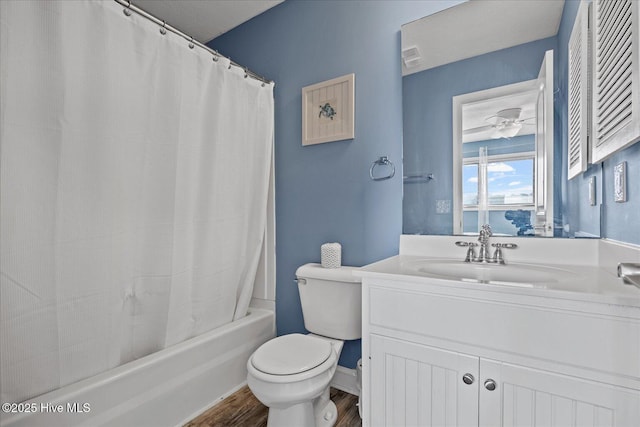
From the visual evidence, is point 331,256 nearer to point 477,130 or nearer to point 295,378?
point 295,378

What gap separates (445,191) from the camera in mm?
1545

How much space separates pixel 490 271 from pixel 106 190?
157cm

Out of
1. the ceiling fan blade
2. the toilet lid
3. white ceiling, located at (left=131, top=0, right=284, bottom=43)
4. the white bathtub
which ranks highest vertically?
white ceiling, located at (left=131, top=0, right=284, bottom=43)

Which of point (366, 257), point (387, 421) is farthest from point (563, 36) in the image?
point (387, 421)

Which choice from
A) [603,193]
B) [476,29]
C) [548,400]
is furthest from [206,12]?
[548,400]

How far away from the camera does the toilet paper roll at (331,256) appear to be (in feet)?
5.74

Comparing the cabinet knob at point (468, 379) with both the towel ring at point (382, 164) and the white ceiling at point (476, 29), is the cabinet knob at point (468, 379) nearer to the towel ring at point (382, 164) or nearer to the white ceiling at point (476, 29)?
the towel ring at point (382, 164)

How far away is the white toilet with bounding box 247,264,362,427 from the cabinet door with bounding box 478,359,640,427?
65cm

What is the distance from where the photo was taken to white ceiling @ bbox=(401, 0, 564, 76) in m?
1.33

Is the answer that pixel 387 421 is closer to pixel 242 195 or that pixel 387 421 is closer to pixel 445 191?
pixel 445 191

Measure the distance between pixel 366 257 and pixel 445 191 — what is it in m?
0.56

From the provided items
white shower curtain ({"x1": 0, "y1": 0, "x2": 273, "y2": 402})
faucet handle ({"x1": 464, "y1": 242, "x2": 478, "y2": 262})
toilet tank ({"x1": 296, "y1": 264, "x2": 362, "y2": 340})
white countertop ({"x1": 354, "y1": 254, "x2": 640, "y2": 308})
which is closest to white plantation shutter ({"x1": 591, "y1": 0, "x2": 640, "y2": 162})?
white countertop ({"x1": 354, "y1": 254, "x2": 640, "y2": 308})

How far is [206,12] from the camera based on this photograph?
2.24 m

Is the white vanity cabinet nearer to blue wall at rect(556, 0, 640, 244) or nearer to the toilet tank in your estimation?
blue wall at rect(556, 0, 640, 244)
